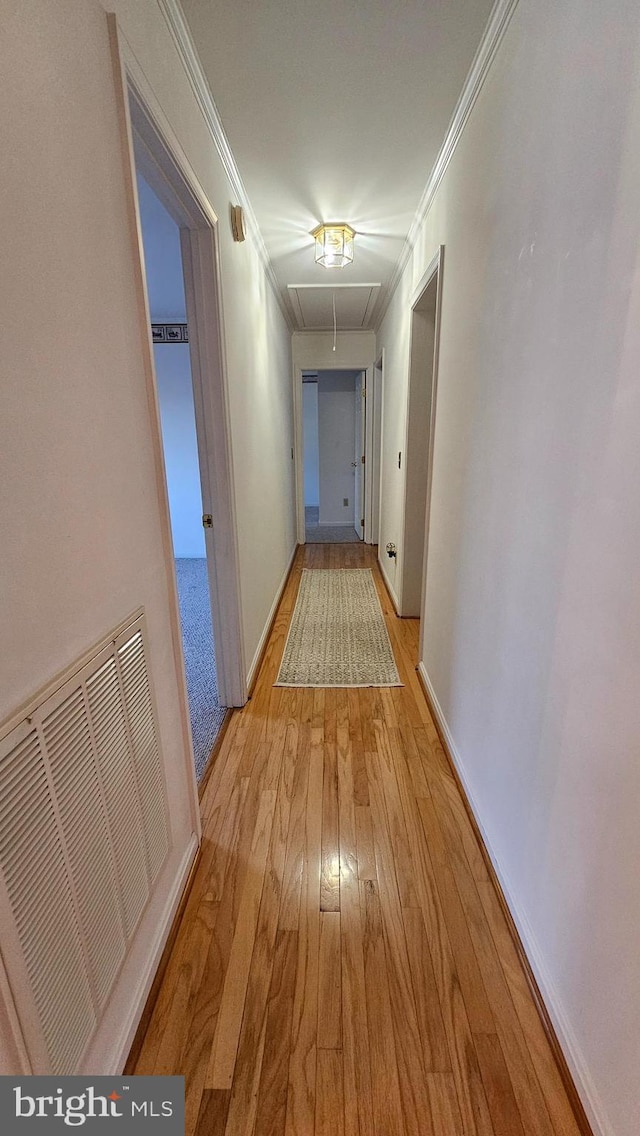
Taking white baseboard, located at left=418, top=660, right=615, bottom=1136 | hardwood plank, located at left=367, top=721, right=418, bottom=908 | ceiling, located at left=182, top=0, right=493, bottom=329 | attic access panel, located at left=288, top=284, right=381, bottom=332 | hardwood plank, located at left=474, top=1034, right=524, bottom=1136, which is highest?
attic access panel, located at left=288, top=284, right=381, bottom=332

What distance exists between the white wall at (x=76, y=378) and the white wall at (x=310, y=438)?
5794 millimetres

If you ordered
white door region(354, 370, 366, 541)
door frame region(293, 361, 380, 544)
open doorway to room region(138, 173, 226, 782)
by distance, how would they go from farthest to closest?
white door region(354, 370, 366, 541) < door frame region(293, 361, 380, 544) < open doorway to room region(138, 173, 226, 782)

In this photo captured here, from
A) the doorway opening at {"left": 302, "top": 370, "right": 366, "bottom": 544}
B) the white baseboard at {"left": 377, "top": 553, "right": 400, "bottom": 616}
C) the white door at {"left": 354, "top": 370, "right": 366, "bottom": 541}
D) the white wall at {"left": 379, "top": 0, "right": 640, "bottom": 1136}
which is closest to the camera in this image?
the white wall at {"left": 379, "top": 0, "right": 640, "bottom": 1136}

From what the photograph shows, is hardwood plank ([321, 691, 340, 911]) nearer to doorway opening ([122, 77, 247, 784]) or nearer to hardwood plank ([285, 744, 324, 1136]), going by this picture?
hardwood plank ([285, 744, 324, 1136])

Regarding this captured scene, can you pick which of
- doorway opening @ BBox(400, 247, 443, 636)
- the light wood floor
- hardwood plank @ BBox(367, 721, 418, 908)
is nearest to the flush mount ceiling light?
doorway opening @ BBox(400, 247, 443, 636)

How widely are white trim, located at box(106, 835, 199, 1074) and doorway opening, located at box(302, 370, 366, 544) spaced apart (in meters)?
4.29

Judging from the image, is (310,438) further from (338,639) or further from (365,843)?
(365,843)

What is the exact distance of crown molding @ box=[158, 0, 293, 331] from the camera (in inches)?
45.4

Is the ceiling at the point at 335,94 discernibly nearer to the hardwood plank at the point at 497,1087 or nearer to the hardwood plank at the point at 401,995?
the hardwood plank at the point at 401,995

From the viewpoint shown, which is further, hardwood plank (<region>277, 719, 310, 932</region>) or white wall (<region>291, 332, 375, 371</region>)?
white wall (<region>291, 332, 375, 371</region>)

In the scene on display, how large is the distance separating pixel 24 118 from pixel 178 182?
0.80 m

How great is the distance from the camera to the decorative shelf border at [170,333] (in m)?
4.03

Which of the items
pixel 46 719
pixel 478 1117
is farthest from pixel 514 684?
pixel 46 719

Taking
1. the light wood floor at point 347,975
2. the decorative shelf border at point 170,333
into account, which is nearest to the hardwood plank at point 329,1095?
the light wood floor at point 347,975
